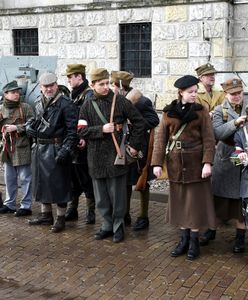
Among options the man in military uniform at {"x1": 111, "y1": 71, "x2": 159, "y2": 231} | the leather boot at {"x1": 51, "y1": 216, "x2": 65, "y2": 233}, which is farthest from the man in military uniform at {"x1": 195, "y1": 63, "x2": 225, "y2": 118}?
the leather boot at {"x1": 51, "y1": 216, "x2": 65, "y2": 233}

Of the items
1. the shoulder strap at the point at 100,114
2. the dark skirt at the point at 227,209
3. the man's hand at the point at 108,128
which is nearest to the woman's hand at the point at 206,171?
the dark skirt at the point at 227,209

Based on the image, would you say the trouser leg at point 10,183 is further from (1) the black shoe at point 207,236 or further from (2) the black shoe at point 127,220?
(1) the black shoe at point 207,236

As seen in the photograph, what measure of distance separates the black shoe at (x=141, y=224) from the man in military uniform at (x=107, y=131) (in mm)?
555

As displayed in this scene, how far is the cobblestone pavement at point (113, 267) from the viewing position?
14.6ft

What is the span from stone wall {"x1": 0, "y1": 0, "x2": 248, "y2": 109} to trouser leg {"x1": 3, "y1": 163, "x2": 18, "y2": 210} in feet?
14.0

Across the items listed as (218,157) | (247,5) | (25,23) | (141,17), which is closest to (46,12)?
(25,23)

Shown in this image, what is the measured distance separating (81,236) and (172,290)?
1690 millimetres

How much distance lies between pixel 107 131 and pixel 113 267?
54.0 inches

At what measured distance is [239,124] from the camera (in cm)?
475

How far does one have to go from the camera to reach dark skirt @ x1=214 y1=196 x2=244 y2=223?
5102 millimetres

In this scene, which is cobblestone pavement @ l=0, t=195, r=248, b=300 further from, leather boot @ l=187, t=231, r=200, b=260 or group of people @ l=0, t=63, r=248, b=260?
group of people @ l=0, t=63, r=248, b=260

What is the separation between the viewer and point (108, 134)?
542cm

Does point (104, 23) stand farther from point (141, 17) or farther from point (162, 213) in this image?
point (162, 213)

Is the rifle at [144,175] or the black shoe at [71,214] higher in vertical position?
the rifle at [144,175]
